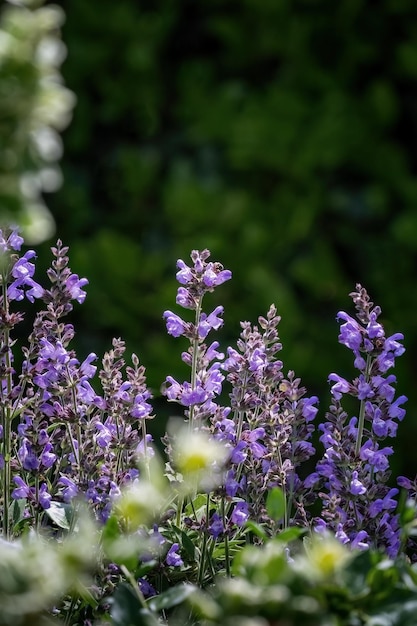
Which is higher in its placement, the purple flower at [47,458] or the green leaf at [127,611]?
the purple flower at [47,458]

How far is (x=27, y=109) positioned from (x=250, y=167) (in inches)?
94.4

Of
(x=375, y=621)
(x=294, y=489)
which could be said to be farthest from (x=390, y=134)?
(x=375, y=621)

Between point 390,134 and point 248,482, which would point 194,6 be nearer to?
point 390,134

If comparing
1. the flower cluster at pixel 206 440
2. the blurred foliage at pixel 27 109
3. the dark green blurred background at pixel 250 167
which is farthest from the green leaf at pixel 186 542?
the dark green blurred background at pixel 250 167

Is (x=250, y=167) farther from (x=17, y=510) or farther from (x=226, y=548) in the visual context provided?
(x=226, y=548)

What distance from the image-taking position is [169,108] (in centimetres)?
353

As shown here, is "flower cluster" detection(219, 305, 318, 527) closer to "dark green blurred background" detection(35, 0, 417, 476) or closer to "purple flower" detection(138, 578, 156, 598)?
"purple flower" detection(138, 578, 156, 598)

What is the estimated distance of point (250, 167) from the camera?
10.8 ft

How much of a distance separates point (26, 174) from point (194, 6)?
106 inches

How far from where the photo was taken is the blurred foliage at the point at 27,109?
0.92 metres

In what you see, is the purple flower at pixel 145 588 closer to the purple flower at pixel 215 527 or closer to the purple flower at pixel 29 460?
the purple flower at pixel 215 527

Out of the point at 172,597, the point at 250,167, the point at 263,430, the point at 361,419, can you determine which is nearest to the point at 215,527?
the point at 263,430

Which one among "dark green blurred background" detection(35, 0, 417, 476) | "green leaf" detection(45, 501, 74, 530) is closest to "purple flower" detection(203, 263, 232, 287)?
"green leaf" detection(45, 501, 74, 530)

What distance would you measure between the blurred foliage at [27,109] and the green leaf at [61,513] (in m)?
0.56
